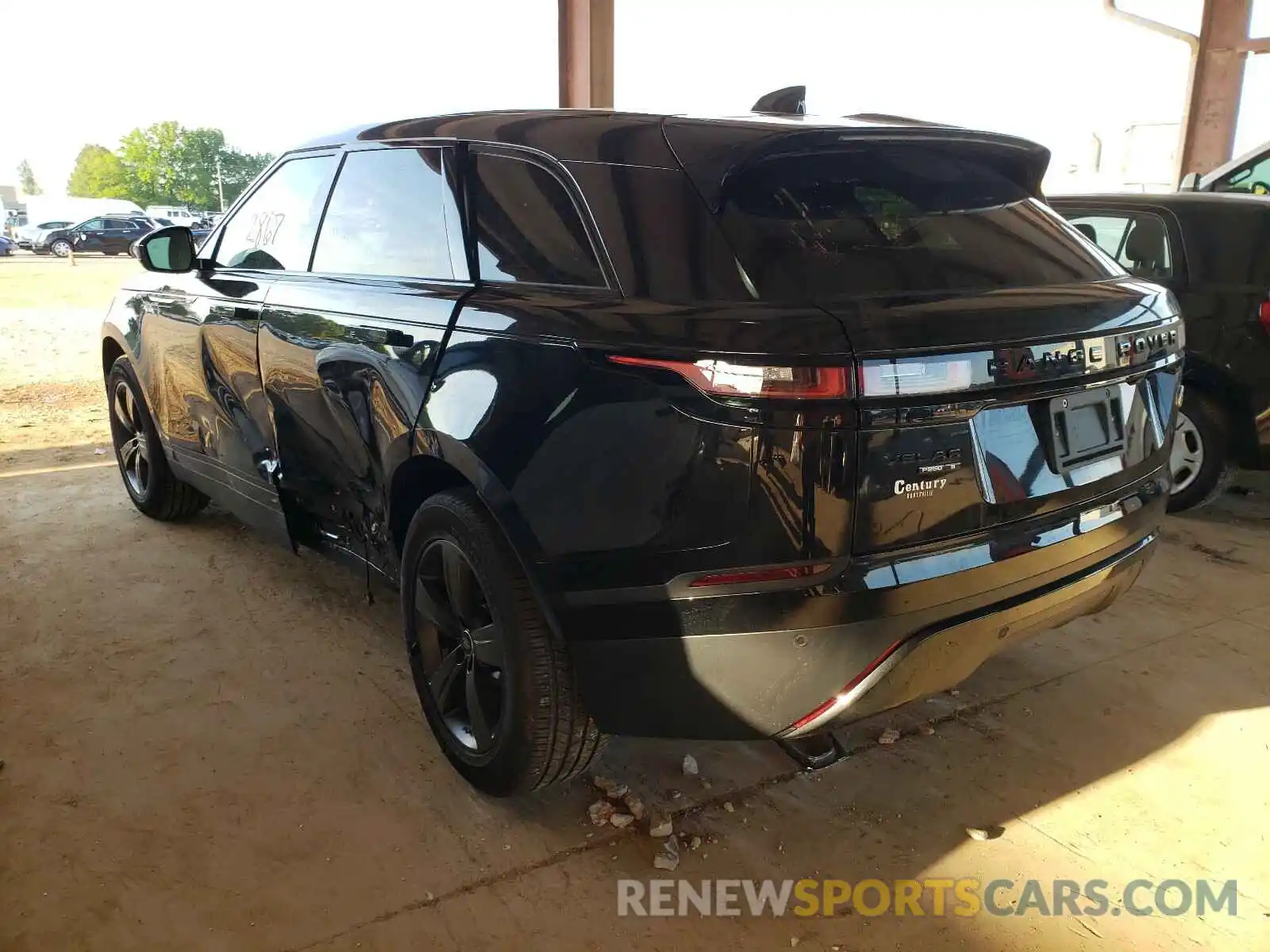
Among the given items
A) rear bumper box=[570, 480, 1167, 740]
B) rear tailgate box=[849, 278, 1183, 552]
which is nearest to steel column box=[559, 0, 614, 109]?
rear tailgate box=[849, 278, 1183, 552]

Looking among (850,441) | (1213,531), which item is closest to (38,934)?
(850,441)

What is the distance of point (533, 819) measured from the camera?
7.79ft

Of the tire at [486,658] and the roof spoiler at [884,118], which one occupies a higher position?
the roof spoiler at [884,118]

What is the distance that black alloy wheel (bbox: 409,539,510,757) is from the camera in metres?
2.29

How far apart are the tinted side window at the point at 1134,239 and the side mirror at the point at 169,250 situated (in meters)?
4.04

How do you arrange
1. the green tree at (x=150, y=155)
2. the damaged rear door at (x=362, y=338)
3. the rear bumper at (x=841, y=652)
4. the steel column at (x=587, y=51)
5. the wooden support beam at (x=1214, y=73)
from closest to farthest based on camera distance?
the rear bumper at (x=841, y=652) < the damaged rear door at (x=362, y=338) < the steel column at (x=587, y=51) < the wooden support beam at (x=1214, y=73) < the green tree at (x=150, y=155)

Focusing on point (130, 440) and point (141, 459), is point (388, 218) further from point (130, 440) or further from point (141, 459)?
point (130, 440)

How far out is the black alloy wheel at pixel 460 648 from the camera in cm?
229

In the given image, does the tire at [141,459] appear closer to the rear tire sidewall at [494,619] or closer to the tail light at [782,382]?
the rear tire sidewall at [494,619]

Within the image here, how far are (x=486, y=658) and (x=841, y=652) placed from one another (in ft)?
2.92

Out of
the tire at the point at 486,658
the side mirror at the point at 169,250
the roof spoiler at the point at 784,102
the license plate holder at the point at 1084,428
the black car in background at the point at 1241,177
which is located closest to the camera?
the license plate holder at the point at 1084,428

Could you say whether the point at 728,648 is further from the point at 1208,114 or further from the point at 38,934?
the point at 1208,114

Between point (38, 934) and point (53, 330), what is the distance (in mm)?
11749

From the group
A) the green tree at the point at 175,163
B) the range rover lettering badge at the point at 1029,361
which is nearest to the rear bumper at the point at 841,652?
the range rover lettering badge at the point at 1029,361
